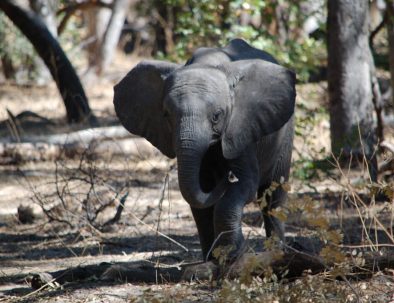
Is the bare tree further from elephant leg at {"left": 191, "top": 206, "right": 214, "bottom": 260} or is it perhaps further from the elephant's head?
elephant leg at {"left": 191, "top": 206, "right": 214, "bottom": 260}

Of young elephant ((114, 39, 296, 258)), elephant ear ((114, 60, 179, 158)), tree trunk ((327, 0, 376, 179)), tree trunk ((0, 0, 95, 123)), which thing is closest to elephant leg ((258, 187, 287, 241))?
young elephant ((114, 39, 296, 258))

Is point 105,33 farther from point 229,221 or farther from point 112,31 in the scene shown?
point 229,221

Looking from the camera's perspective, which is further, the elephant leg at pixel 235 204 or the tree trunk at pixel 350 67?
the tree trunk at pixel 350 67

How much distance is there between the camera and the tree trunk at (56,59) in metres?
13.3

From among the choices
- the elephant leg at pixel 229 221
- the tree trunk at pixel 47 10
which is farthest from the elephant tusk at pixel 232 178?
the tree trunk at pixel 47 10

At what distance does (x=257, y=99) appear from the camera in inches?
233

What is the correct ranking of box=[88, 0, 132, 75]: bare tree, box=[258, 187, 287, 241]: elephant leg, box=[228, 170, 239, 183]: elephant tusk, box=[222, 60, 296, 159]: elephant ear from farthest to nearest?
box=[88, 0, 132, 75]: bare tree, box=[258, 187, 287, 241]: elephant leg, box=[222, 60, 296, 159]: elephant ear, box=[228, 170, 239, 183]: elephant tusk

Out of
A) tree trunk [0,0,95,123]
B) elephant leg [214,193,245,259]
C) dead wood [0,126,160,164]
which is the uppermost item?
tree trunk [0,0,95,123]

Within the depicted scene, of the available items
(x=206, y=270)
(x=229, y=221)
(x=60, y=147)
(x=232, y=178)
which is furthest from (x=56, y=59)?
(x=206, y=270)

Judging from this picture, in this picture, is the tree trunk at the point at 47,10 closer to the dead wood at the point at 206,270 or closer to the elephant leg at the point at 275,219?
the elephant leg at the point at 275,219

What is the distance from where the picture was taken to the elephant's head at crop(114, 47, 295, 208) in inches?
210

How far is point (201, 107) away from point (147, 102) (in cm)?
81

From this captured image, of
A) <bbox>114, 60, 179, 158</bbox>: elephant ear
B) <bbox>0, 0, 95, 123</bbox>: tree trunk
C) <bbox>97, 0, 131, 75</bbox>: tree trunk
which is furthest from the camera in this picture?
<bbox>97, 0, 131, 75</bbox>: tree trunk

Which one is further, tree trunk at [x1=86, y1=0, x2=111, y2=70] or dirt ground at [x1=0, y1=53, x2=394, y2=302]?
tree trunk at [x1=86, y1=0, x2=111, y2=70]
